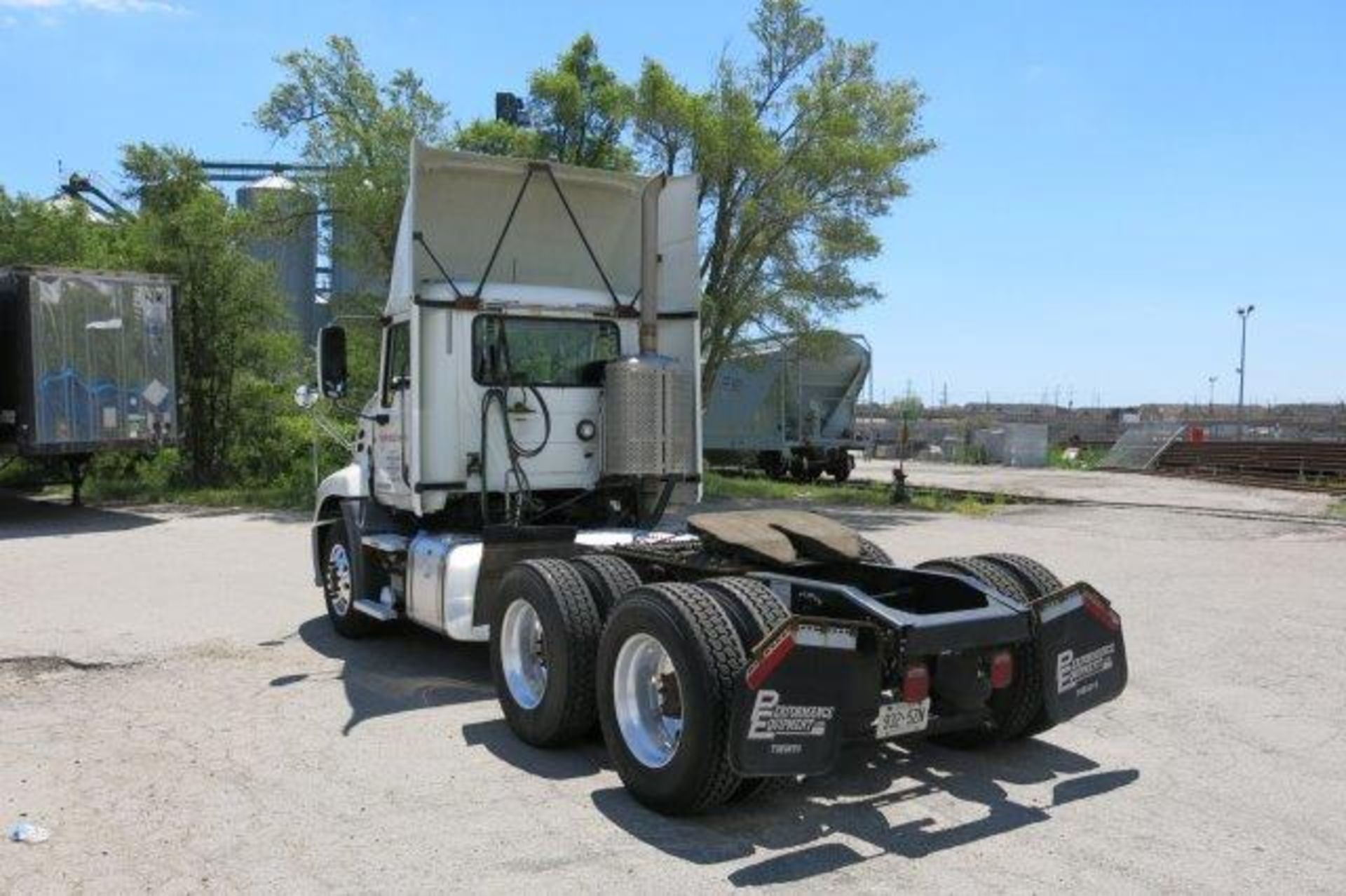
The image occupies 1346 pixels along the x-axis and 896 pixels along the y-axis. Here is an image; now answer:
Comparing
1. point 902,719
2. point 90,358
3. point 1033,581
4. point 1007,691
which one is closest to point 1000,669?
point 1007,691

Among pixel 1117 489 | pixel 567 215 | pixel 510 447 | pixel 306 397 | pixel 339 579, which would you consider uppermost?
pixel 567 215

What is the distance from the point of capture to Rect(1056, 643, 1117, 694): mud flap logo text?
5.57 m

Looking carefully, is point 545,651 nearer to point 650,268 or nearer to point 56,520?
point 650,268

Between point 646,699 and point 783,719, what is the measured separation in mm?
971

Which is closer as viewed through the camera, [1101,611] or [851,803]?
[851,803]

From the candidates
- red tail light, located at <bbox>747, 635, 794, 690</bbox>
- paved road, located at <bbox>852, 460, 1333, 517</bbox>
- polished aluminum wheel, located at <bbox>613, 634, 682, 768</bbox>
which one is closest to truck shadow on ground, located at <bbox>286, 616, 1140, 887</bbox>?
polished aluminum wheel, located at <bbox>613, 634, 682, 768</bbox>

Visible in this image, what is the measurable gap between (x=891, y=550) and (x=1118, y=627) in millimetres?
9299

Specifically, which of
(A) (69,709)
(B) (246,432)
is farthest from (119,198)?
(A) (69,709)

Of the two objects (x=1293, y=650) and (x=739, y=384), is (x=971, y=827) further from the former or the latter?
(x=739, y=384)

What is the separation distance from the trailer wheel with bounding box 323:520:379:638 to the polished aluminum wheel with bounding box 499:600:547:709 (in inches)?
104

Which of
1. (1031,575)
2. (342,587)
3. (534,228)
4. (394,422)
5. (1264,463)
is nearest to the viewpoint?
(1031,575)

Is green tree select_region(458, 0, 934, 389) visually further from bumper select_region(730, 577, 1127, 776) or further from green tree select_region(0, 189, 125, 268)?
bumper select_region(730, 577, 1127, 776)

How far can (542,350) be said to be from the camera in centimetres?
827

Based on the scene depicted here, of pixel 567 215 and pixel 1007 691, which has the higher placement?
pixel 567 215
